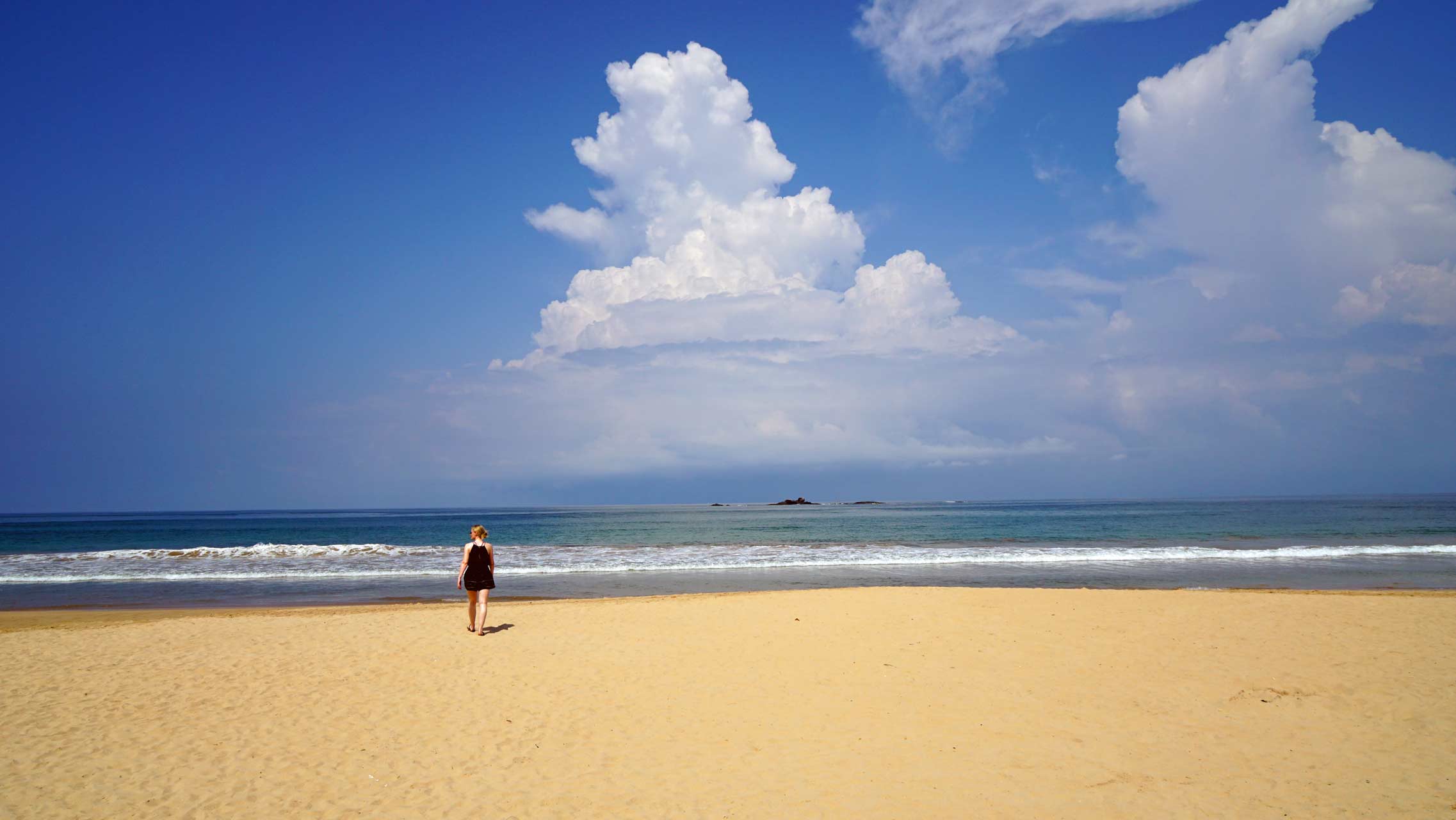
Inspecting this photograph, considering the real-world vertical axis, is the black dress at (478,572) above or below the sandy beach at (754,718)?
above

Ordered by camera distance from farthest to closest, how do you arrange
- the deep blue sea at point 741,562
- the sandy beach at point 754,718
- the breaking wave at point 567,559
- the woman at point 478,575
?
1. the breaking wave at point 567,559
2. the deep blue sea at point 741,562
3. the woman at point 478,575
4. the sandy beach at point 754,718

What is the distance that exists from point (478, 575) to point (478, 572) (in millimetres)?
51

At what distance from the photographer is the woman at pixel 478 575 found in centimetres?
1349

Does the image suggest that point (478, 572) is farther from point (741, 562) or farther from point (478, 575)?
point (741, 562)

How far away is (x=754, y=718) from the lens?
832cm

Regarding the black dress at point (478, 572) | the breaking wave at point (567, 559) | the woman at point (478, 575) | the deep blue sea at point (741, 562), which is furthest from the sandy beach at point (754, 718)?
the breaking wave at point (567, 559)

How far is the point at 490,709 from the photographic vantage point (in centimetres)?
871

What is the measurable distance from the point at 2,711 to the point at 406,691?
185 inches

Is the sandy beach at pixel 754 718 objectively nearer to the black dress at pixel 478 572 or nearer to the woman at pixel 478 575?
the woman at pixel 478 575

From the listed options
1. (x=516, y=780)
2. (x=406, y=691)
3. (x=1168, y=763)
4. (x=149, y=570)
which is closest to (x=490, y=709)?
(x=406, y=691)

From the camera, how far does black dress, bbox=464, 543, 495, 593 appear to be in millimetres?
13508

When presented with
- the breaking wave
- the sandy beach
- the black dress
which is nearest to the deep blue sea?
the breaking wave

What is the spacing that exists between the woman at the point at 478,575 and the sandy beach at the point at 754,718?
791mm

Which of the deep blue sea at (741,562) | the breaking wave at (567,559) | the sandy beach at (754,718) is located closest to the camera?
the sandy beach at (754,718)
